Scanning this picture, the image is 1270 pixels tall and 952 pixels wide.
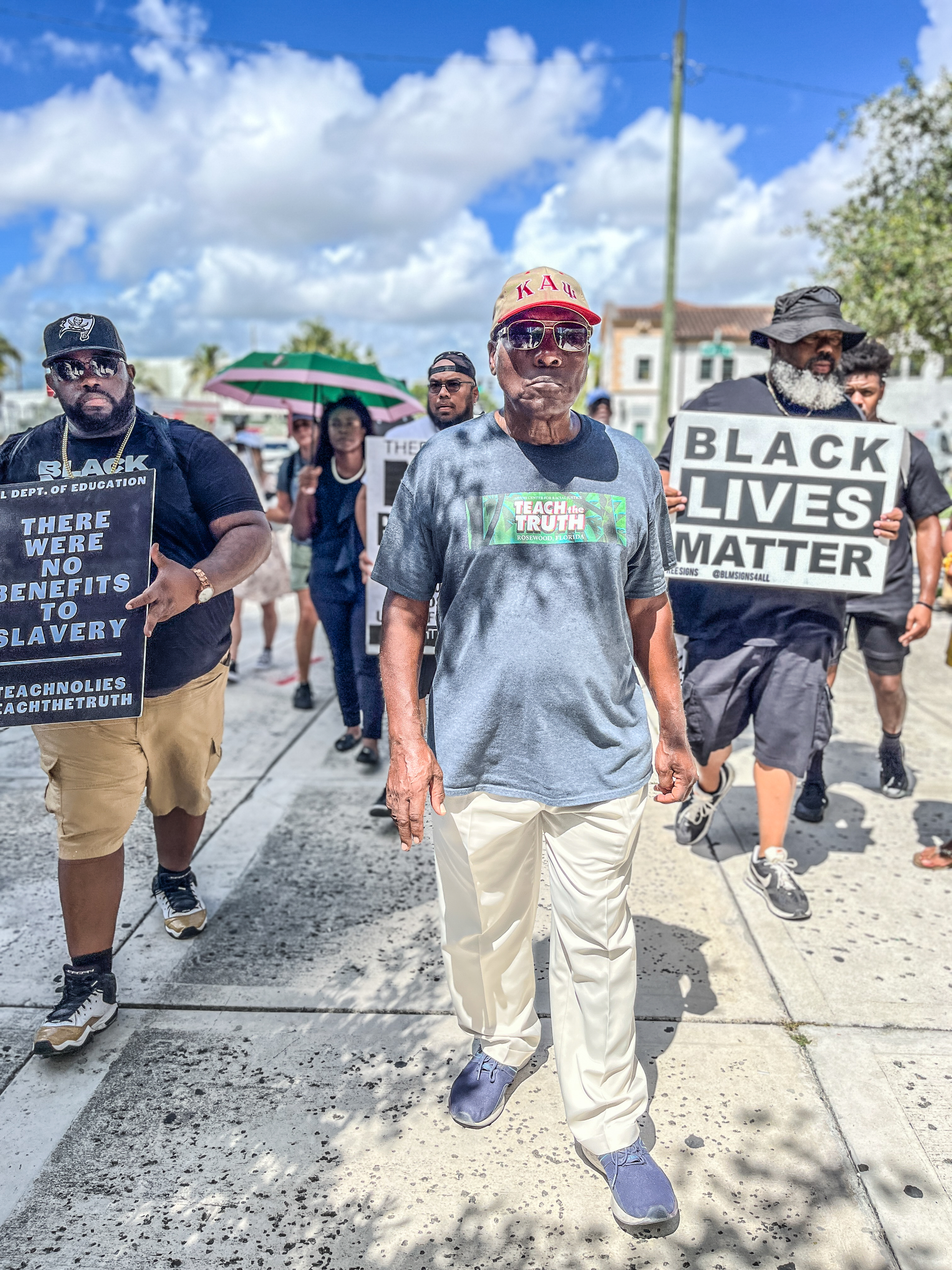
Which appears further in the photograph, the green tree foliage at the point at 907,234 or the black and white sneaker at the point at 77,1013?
the green tree foliage at the point at 907,234

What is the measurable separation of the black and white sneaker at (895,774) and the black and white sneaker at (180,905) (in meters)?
3.42

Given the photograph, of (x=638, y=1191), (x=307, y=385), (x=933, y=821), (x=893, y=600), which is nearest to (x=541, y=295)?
(x=638, y=1191)

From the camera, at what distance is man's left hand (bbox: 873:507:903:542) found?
12.3 ft

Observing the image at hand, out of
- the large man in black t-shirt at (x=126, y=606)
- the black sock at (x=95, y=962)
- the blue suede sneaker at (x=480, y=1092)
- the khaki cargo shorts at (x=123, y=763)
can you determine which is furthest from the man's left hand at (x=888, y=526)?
the black sock at (x=95, y=962)

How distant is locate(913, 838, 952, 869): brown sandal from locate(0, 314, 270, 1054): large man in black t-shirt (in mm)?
3011

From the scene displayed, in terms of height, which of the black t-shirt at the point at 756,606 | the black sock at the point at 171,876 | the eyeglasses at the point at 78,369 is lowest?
the black sock at the point at 171,876

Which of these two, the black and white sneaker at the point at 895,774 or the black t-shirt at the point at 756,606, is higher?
the black t-shirt at the point at 756,606

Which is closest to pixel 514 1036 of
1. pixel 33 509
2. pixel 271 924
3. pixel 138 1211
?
pixel 138 1211

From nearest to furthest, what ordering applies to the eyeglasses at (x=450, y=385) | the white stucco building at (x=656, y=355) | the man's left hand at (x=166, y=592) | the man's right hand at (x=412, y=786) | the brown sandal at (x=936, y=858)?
the man's right hand at (x=412, y=786) → the man's left hand at (x=166, y=592) → the brown sandal at (x=936, y=858) → the eyeglasses at (x=450, y=385) → the white stucco building at (x=656, y=355)

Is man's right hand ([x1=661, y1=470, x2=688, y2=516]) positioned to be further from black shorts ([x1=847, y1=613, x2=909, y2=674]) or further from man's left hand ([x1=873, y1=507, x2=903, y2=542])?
black shorts ([x1=847, y1=613, x2=909, y2=674])

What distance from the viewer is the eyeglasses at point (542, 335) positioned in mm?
2166

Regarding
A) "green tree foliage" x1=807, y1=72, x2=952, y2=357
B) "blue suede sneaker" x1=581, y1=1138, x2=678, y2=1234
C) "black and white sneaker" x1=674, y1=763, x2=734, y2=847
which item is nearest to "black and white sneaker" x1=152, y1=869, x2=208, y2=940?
"blue suede sneaker" x1=581, y1=1138, x2=678, y2=1234

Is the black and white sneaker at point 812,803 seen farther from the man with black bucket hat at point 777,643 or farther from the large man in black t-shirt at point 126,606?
the large man in black t-shirt at point 126,606

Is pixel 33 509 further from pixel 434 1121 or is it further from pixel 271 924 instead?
pixel 434 1121
